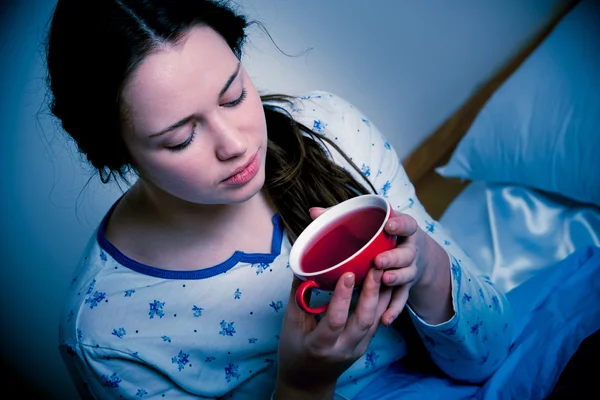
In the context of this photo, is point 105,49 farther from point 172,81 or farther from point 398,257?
point 398,257

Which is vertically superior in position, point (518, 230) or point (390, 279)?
point (390, 279)

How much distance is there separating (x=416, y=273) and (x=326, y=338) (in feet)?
0.46

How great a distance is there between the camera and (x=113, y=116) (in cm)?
70

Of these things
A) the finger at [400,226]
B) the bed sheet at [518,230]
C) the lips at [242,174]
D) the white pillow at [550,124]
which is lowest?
the bed sheet at [518,230]

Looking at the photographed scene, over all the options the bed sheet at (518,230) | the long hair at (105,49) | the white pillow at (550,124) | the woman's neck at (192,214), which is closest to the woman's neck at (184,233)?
the woman's neck at (192,214)

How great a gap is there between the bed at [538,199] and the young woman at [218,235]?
12 centimetres

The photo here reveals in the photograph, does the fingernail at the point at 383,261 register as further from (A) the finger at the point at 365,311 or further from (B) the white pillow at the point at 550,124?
(B) the white pillow at the point at 550,124

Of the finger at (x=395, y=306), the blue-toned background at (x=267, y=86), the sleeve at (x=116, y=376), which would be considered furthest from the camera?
the blue-toned background at (x=267, y=86)

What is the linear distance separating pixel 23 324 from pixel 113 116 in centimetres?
65

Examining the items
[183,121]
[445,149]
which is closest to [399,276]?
[183,121]

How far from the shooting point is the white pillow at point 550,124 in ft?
4.21

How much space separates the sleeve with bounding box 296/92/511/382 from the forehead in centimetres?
37

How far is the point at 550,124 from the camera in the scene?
1.34 meters

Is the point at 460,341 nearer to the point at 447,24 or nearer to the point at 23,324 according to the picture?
the point at 23,324
